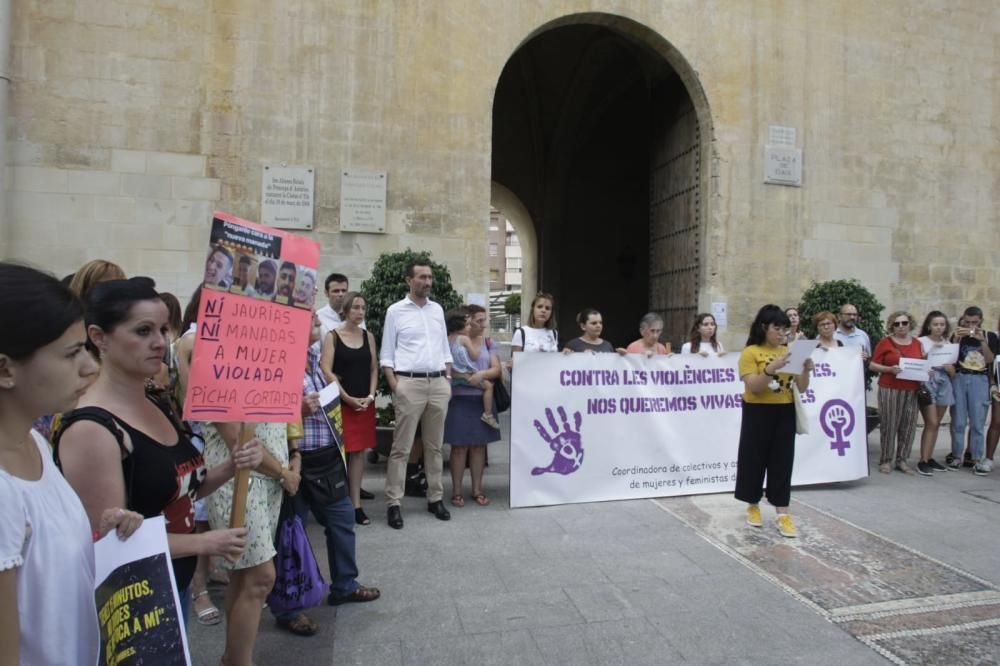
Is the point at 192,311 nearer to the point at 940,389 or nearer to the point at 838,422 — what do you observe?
the point at 838,422

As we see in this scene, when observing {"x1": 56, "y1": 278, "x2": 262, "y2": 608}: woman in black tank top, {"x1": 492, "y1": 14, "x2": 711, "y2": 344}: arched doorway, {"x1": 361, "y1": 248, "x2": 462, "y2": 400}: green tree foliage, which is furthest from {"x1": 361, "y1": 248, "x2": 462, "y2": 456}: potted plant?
{"x1": 492, "y1": 14, "x2": 711, "y2": 344}: arched doorway

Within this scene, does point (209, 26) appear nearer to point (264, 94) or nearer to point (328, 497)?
point (264, 94)

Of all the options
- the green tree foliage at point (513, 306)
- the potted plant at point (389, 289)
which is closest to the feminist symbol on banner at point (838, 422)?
the potted plant at point (389, 289)

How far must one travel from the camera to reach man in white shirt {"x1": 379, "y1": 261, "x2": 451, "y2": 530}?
5.23 metres

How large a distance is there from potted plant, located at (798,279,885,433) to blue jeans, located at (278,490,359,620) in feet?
23.3

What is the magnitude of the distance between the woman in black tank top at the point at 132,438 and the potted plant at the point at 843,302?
830 cm

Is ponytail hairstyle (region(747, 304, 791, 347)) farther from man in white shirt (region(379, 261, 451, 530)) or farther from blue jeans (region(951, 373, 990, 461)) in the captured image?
blue jeans (region(951, 373, 990, 461))

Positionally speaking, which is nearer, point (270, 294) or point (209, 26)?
point (270, 294)

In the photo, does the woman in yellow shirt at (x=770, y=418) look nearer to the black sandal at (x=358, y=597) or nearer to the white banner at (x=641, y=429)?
the white banner at (x=641, y=429)

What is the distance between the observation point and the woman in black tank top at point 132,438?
1.68 metres

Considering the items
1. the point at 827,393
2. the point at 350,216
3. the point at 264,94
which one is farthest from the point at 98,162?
the point at 827,393

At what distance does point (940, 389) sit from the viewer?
7.33m

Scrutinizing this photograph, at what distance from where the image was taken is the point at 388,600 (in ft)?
12.1

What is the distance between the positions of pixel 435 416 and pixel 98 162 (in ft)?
18.9
